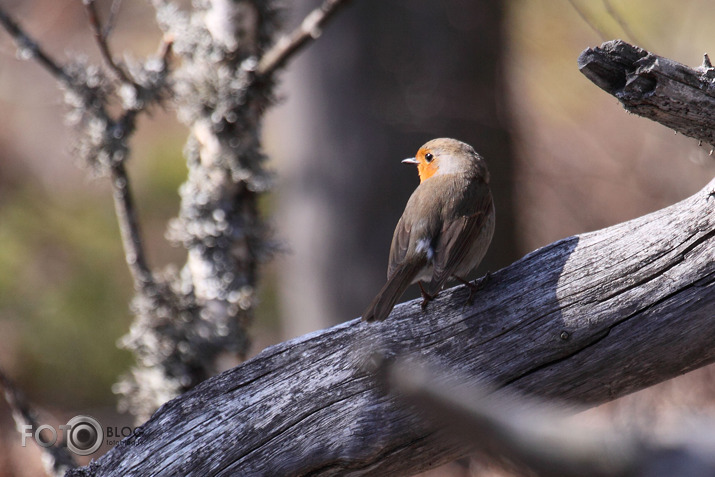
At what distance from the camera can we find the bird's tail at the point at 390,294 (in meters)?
2.24

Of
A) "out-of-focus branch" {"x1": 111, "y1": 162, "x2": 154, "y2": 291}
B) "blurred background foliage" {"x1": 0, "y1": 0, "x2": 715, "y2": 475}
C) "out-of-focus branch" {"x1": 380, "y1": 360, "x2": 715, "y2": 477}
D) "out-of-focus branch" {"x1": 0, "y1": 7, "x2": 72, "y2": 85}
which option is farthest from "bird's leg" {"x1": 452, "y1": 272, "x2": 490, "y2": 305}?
"out-of-focus branch" {"x1": 0, "y1": 7, "x2": 72, "y2": 85}

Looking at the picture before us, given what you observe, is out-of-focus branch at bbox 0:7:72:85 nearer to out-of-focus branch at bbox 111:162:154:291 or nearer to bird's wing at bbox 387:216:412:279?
out-of-focus branch at bbox 111:162:154:291

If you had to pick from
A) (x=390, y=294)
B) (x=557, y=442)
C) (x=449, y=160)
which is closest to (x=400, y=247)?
(x=390, y=294)

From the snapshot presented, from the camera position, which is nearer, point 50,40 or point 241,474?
point 241,474

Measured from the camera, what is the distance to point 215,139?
11.0ft

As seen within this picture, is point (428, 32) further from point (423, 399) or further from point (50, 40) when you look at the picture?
point (50, 40)

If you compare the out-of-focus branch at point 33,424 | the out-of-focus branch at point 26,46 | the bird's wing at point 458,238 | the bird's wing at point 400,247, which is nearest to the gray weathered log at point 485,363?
the bird's wing at point 458,238

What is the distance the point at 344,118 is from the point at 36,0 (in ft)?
21.7

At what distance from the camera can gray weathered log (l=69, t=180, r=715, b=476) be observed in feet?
6.92

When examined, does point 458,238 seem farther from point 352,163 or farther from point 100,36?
point 352,163

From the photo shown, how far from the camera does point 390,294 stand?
7.63 ft

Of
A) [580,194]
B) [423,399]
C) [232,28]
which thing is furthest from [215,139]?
[580,194]

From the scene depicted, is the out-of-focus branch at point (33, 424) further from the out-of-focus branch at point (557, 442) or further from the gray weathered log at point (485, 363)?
the out-of-focus branch at point (557, 442)

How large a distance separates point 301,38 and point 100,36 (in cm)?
92
